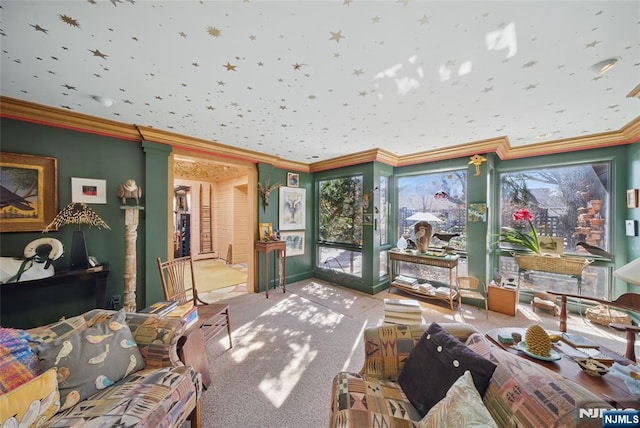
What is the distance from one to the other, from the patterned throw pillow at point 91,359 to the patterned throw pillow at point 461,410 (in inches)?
66.1

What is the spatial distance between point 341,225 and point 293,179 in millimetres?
1356

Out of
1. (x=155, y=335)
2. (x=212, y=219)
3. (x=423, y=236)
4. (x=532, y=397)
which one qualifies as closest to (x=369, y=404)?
(x=532, y=397)

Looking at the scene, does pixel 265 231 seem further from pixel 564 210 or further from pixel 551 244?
pixel 564 210

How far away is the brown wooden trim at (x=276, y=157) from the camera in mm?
2236

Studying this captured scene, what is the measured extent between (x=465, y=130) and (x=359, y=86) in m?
1.76

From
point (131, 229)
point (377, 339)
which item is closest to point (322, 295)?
point (377, 339)

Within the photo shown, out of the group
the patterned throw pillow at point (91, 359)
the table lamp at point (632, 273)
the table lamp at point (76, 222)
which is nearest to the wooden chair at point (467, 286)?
the table lamp at point (632, 273)

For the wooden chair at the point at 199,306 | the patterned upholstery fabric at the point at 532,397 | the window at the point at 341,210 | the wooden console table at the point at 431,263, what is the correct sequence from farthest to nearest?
the window at the point at 341,210 → the wooden console table at the point at 431,263 → the wooden chair at the point at 199,306 → the patterned upholstery fabric at the point at 532,397

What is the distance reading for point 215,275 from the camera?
5.04 m

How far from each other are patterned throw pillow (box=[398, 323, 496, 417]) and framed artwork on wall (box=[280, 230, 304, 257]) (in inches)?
130

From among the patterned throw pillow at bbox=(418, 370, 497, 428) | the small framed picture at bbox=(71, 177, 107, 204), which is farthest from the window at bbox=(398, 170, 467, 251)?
the small framed picture at bbox=(71, 177, 107, 204)

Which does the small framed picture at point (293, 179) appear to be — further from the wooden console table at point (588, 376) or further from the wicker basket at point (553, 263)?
the wicker basket at point (553, 263)

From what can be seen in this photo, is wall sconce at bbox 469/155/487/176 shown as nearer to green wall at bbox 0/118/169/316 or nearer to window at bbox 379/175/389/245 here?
window at bbox 379/175/389/245

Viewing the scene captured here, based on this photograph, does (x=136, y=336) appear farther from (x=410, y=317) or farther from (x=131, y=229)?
(x=410, y=317)
